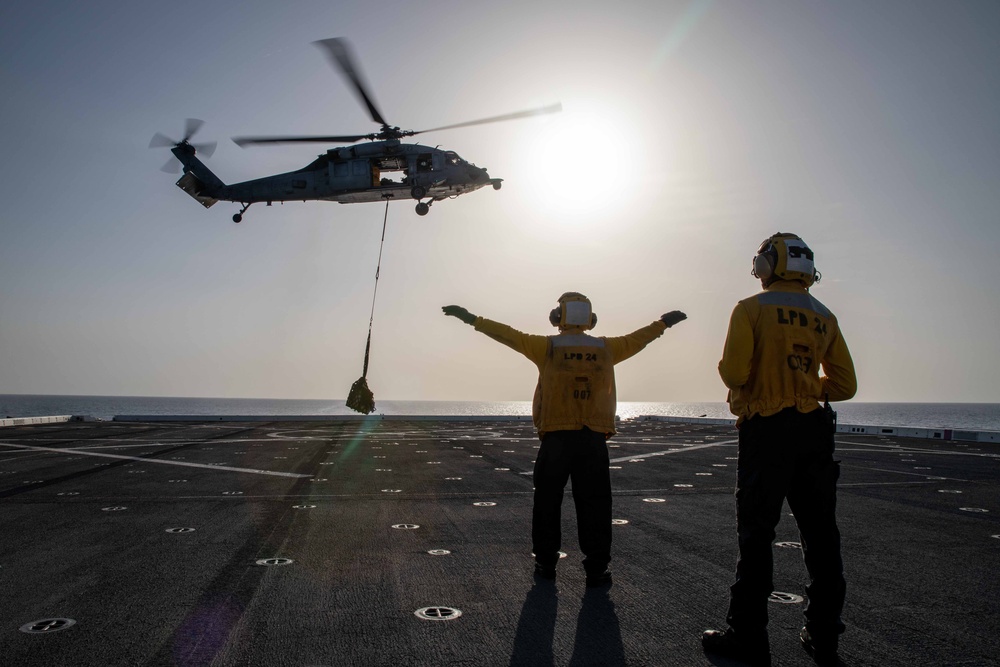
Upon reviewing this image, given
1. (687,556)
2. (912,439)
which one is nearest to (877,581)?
(687,556)

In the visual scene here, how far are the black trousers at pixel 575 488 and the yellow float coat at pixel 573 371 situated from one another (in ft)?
0.42

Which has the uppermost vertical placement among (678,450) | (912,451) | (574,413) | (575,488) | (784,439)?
(574,413)

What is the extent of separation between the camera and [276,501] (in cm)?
905

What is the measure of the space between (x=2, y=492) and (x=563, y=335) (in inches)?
379

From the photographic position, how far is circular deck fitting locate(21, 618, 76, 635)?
3.90m

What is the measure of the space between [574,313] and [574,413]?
3.21 ft

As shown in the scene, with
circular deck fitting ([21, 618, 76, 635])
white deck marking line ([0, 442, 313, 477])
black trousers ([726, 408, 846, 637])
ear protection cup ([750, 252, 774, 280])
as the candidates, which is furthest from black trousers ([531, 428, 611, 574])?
white deck marking line ([0, 442, 313, 477])

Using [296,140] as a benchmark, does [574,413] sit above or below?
below

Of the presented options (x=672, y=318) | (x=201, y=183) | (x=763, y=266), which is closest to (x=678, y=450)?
(x=672, y=318)

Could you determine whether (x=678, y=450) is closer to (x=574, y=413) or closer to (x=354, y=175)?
(x=574, y=413)

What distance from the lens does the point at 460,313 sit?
19.2 ft

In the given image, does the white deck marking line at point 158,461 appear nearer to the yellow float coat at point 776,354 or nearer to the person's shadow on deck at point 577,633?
the person's shadow on deck at point 577,633

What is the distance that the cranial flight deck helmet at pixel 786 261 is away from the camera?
4.34m

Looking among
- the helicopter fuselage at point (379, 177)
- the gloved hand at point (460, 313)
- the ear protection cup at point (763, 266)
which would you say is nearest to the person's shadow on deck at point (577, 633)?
the gloved hand at point (460, 313)
